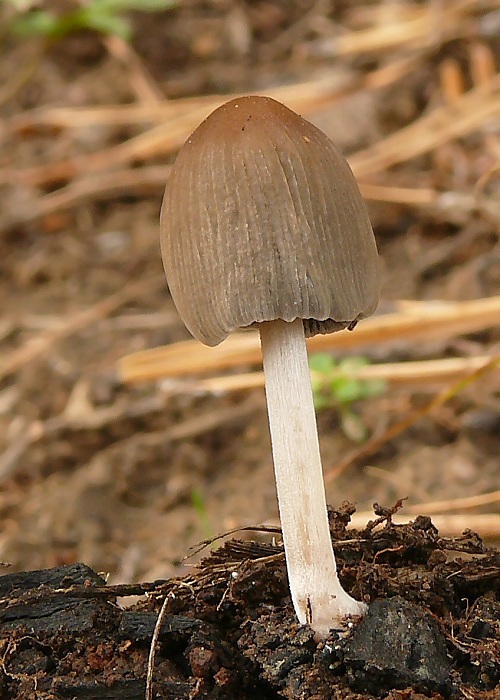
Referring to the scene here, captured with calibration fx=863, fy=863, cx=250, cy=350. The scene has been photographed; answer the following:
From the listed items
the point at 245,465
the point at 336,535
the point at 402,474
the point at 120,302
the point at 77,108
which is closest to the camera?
the point at 336,535

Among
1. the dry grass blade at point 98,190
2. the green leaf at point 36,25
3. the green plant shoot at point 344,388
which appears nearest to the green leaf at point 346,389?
→ the green plant shoot at point 344,388

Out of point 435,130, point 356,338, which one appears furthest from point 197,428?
point 435,130

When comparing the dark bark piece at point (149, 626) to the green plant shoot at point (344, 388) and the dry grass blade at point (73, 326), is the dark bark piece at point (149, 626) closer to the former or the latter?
the green plant shoot at point (344, 388)

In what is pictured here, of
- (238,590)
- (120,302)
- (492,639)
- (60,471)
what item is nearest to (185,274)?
(238,590)

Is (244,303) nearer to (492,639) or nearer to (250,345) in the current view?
(492,639)

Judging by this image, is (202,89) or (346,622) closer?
(346,622)

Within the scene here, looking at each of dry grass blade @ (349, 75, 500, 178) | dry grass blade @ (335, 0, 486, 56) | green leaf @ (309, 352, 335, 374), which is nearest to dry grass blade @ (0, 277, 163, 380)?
dry grass blade @ (349, 75, 500, 178)
